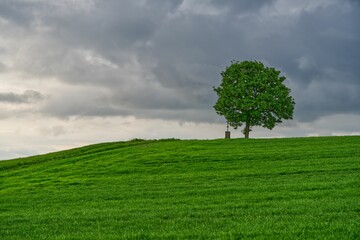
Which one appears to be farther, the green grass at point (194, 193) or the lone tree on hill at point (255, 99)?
the lone tree on hill at point (255, 99)

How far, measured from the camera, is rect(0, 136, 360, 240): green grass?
52.7 ft

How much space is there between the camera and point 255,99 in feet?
232

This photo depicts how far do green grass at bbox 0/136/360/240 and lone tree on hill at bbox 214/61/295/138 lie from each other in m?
18.4

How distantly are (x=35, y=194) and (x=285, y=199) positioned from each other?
16.5 metres

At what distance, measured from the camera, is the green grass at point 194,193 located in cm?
1608

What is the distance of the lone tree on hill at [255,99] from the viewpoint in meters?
70.3

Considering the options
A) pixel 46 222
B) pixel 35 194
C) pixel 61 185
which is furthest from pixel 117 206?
pixel 61 185

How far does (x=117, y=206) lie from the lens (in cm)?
2289

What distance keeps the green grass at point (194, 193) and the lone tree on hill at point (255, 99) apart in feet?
60.3

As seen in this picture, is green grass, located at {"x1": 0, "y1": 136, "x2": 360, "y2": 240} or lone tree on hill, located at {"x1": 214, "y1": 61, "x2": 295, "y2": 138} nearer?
green grass, located at {"x1": 0, "y1": 136, "x2": 360, "y2": 240}

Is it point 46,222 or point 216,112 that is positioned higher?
point 216,112

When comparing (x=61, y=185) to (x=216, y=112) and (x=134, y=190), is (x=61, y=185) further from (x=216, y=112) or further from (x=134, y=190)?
(x=216, y=112)

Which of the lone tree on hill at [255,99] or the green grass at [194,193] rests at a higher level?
the lone tree on hill at [255,99]

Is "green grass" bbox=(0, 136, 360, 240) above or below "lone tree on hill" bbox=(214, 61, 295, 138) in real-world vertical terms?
below
